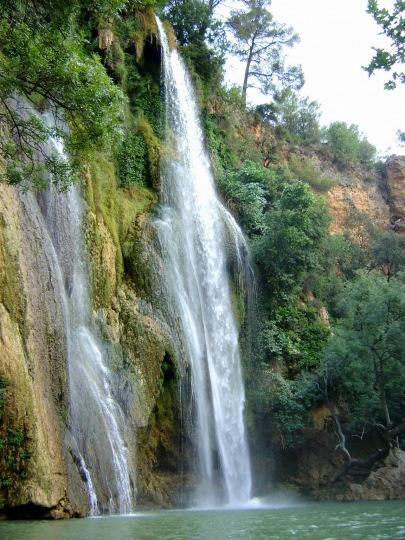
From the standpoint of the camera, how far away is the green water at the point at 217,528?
7.68 meters

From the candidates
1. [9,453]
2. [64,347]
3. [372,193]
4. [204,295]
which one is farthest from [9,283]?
[372,193]

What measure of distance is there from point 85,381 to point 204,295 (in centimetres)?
721

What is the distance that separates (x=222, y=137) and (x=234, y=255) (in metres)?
8.61

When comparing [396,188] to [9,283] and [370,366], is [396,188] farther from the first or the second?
[9,283]

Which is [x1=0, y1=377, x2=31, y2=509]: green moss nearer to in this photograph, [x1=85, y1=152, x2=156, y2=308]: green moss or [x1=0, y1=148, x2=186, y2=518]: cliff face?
[x1=0, y1=148, x2=186, y2=518]: cliff face

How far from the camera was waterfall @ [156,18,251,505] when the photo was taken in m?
16.8

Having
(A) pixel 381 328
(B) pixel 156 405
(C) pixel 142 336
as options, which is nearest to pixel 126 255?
(C) pixel 142 336

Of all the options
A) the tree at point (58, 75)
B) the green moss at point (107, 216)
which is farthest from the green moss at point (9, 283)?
the green moss at point (107, 216)

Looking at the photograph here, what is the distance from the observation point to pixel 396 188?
3641cm

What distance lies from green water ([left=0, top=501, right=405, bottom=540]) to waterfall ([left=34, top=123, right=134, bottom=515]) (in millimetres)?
1217

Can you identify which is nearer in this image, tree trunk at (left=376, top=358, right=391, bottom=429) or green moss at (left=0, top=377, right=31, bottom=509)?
green moss at (left=0, top=377, right=31, bottom=509)

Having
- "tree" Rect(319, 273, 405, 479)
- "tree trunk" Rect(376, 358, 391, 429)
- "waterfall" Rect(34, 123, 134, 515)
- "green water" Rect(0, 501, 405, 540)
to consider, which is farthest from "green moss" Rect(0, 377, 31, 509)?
"tree trunk" Rect(376, 358, 391, 429)

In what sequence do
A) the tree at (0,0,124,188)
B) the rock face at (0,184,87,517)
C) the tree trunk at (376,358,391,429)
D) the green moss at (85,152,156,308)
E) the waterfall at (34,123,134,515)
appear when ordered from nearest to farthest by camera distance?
the tree at (0,0,124,188) → the rock face at (0,184,87,517) → the waterfall at (34,123,134,515) → the green moss at (85,152,156,308) → the tree trunk at (376,358,391,429)

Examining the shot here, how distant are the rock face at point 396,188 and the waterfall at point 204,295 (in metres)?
16.2
